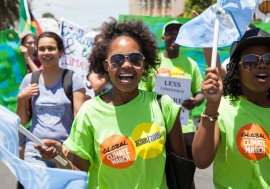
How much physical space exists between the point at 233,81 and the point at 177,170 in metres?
0.59

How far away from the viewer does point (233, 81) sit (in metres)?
2.62

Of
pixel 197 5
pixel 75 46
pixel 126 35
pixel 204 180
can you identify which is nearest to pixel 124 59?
pixel 126 35

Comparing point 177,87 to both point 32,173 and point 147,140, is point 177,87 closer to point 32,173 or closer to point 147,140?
point 147,140

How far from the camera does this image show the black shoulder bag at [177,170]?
265cm

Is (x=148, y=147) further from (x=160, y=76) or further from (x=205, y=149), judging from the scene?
(x=160, y=76)

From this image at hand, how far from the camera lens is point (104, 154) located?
2.56 m

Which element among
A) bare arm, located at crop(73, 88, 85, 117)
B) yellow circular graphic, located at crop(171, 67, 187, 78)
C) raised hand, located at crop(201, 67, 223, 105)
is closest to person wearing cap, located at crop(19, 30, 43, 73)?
yellow circular graphic, located at crop(171, 67, 187, 78)

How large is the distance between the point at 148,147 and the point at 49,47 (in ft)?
6.91

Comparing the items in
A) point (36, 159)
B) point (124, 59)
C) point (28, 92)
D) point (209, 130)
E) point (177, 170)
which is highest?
point (124, 59)

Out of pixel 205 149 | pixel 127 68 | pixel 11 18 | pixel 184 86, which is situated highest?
pixel 127 68

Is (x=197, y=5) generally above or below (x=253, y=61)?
below

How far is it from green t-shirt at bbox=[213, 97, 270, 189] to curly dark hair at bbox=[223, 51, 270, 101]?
14cm

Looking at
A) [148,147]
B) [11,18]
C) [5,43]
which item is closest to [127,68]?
[148,147]

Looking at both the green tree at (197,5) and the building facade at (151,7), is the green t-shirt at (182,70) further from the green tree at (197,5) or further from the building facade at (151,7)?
the building facade at (151,7)
